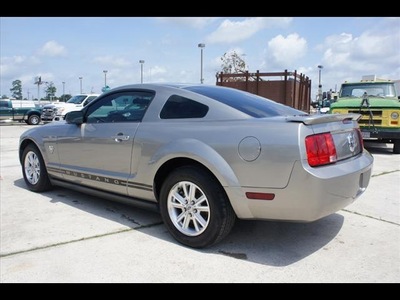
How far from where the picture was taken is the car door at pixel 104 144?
395 centimetres

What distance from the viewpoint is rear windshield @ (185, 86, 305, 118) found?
3443mm

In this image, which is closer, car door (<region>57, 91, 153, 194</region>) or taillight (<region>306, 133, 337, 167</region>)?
taillight (<region>306, 133, 337, 167</region>)

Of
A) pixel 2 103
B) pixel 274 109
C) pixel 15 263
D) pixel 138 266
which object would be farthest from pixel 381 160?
pixel 2 103

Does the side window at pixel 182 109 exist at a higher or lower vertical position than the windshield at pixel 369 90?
lower

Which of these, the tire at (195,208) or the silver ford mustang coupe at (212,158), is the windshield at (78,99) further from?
the tire at (195,208)

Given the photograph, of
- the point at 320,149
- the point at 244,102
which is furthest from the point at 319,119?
the point at 244,102

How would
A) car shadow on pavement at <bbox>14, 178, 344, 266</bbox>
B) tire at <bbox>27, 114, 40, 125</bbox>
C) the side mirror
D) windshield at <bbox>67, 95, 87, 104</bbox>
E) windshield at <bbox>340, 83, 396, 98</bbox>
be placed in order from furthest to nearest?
tire at <bbox>27, 114, 40, 125</bbox> < windshield at <bbox>67, 95, 87, 104</bbox> < windshield at <bbox>340, 83, 396, 98</bbox> < the side mirror < car shadow on pavement at <bbox>14, 178, 344, 266</bbox>

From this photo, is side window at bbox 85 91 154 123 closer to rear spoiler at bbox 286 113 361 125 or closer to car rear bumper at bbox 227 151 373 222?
car rear bumper at bbox 227 151 373 222

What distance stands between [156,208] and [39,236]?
1.17 meters

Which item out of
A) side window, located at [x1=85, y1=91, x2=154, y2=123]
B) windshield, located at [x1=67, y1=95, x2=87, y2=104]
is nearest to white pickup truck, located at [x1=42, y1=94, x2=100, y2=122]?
windshield, located at [x1=67, y1=95, x2=87, y2=104]

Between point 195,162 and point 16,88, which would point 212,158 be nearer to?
point 195,162

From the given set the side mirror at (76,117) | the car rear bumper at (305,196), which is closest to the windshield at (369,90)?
the car rear bumper at (305,196)

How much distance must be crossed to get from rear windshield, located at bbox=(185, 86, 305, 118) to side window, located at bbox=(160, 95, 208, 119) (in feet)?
0.54

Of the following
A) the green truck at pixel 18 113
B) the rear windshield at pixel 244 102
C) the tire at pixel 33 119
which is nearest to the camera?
the rear windshield at pixel 244 102
